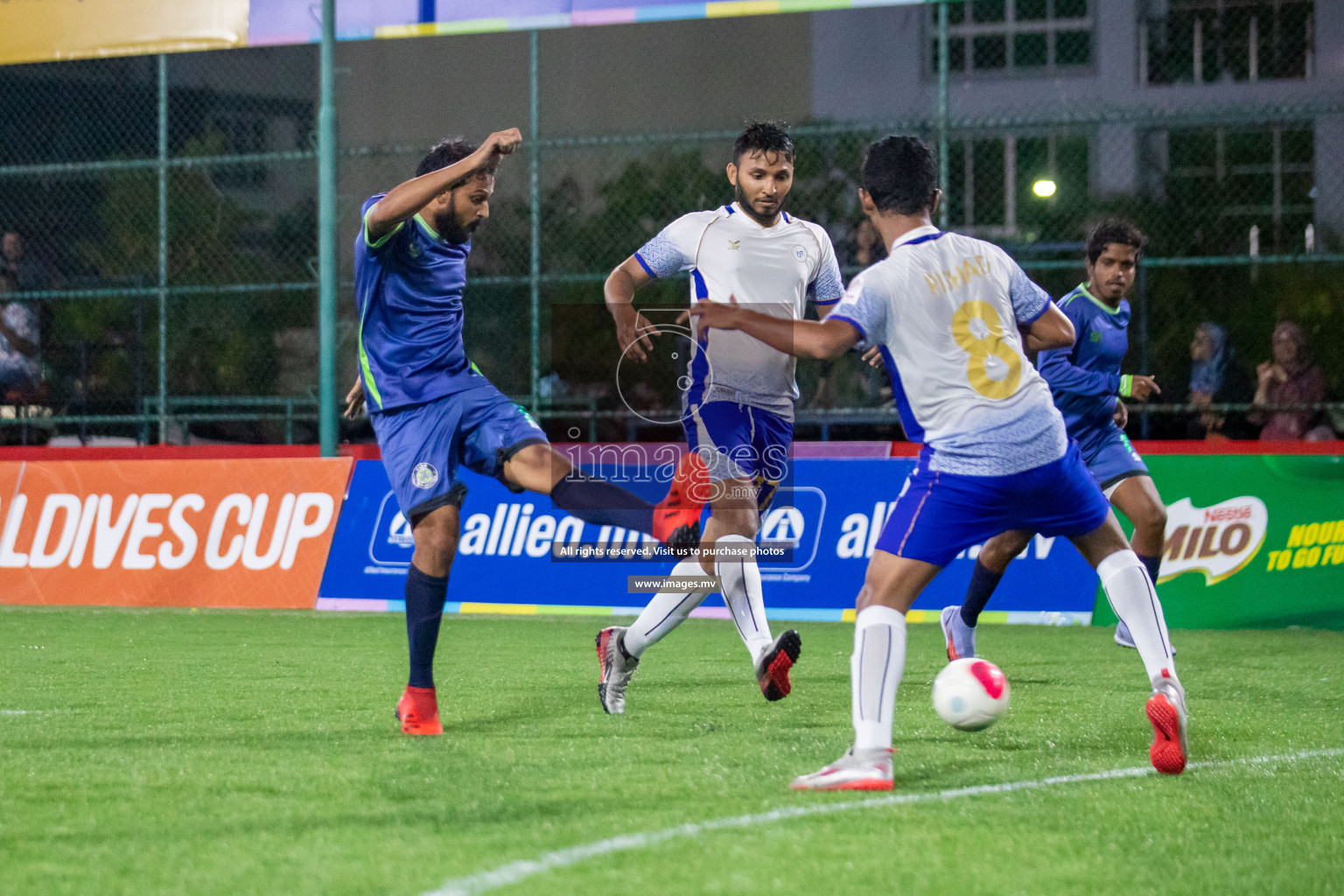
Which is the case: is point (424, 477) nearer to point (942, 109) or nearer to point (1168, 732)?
point (1168, 732)

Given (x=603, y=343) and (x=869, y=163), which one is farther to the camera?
(x=603, y=343)

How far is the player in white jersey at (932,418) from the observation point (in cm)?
417

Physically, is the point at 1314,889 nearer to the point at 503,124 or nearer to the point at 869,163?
the point at 869,163

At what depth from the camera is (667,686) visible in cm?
662

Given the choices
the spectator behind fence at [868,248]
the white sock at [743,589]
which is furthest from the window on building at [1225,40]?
the white sock at [743,589]

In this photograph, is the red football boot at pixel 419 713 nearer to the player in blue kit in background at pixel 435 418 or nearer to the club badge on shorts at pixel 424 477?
the player in blue kit in background at pixel 435 418

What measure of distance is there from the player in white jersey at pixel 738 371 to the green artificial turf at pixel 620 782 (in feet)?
1.21

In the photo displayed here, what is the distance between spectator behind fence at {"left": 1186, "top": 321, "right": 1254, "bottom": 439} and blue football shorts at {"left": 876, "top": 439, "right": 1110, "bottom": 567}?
7.76 meters

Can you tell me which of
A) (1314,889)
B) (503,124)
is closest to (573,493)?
(1314,889)

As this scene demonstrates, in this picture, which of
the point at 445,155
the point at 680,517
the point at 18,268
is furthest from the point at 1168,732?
the point at 18,268

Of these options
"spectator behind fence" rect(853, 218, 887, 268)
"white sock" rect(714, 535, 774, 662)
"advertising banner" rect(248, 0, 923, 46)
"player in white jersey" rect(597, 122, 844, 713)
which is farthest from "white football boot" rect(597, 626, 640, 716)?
"advertising banner" rect(248, 0, 923, 46)

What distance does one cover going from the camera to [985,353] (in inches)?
171

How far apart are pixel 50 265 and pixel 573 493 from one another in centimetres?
1225

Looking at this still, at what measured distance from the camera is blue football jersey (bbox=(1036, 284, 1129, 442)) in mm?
7516
